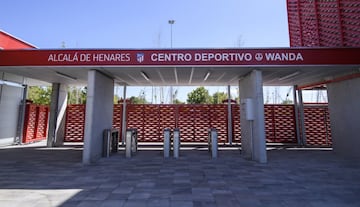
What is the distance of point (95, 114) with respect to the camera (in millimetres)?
5816

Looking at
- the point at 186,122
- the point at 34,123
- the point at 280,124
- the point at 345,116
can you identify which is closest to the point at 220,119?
the point at 186,122

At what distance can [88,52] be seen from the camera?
544 cm

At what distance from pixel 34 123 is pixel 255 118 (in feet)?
36.1

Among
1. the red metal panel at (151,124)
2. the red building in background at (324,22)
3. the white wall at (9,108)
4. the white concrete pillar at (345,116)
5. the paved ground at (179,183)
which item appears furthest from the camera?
the red metal panel at (151,124)

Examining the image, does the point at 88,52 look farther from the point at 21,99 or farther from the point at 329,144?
the point at 329,144

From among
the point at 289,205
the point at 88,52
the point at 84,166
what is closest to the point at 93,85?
the point at 88,52

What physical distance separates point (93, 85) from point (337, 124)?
8.80m

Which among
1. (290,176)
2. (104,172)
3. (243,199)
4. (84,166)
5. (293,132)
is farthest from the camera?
(293,132)

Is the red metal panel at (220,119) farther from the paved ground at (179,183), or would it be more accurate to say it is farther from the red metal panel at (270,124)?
the paved ground at (179,183)

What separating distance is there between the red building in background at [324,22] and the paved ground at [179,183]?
15.1ft

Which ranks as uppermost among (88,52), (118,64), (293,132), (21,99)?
(88,52)

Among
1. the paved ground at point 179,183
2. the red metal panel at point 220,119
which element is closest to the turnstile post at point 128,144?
the paved ground at point 179,183

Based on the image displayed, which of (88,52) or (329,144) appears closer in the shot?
(88,52)

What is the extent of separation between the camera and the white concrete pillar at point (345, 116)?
6160 mm
